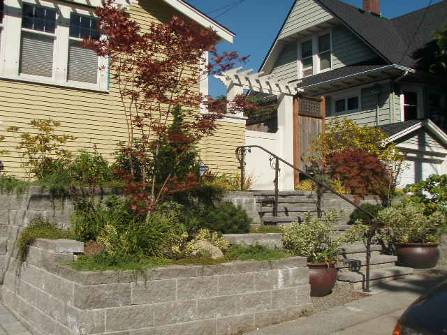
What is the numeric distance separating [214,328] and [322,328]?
52.9 inches

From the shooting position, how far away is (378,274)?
8297mm

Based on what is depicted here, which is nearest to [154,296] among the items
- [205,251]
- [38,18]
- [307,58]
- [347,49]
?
[205,251]

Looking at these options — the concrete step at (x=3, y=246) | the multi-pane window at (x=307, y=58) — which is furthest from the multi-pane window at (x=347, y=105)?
the concrete step at (x=3, y=246)

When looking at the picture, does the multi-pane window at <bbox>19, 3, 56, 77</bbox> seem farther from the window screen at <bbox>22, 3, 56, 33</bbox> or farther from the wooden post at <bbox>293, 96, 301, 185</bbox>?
the wooden post at <bbox>293, 96, 301, 185</bbox>

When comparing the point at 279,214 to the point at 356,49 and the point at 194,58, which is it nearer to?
the point at 194,58

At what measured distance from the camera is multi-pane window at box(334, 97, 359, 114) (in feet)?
64.4

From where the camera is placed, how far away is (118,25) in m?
6.42

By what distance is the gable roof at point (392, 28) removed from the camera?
18.9 meters

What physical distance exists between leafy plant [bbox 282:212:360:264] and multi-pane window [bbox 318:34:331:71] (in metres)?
15.1

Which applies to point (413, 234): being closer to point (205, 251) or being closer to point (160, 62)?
point (205, 251)

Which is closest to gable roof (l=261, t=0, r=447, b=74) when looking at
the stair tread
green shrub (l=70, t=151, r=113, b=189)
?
the stair tread

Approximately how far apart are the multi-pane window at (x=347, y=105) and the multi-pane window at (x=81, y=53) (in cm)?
1199

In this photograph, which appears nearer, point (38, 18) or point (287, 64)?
point (38, 18)

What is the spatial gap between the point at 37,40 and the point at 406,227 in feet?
28.9
